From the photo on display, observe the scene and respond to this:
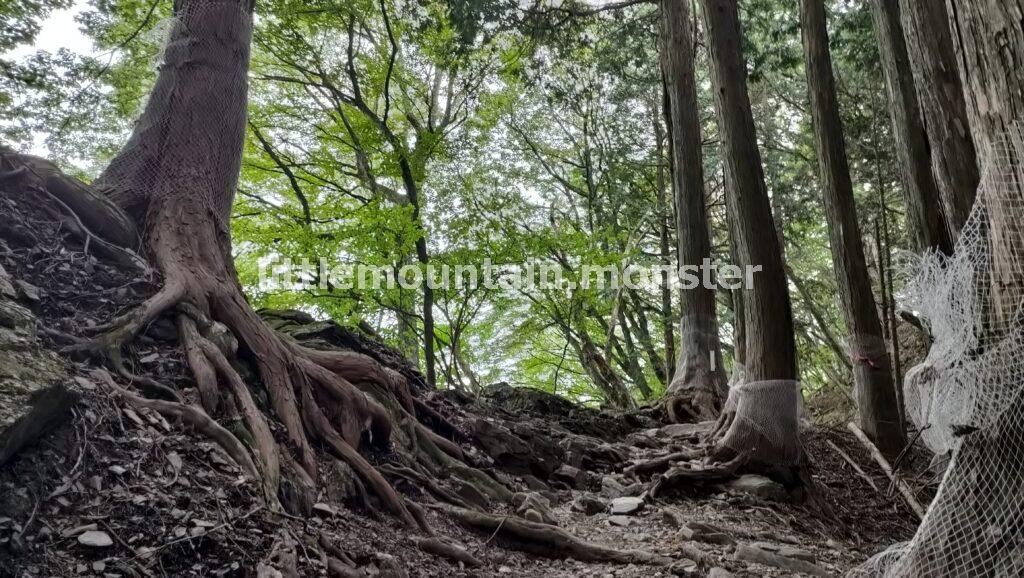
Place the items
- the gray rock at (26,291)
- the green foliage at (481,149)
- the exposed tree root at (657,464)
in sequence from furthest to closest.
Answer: the green foliage at (481,149), the exposed tree root at (657,464), the gray rock at (26,291)

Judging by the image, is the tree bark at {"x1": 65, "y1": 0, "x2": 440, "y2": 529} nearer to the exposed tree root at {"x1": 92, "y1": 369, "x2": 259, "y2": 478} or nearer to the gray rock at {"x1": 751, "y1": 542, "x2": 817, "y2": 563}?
the exposed tree root at {"x1": 92, "y1": 369, "x2": 259, "y2": 478}

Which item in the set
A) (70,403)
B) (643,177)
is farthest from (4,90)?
(643,177)

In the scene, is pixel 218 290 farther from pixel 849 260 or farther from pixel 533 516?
pixel 849 260

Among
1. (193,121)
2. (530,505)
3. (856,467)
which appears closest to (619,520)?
(530,505)

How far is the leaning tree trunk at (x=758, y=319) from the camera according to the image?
5.78m

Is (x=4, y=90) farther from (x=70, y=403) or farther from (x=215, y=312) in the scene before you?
(x=70, y=403)

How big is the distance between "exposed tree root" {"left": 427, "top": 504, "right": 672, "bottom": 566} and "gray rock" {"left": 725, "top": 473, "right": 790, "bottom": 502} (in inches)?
87.8

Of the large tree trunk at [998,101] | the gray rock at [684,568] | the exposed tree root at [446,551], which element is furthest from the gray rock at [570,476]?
the large tree trunk at [998,101]

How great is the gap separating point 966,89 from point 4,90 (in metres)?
8.52

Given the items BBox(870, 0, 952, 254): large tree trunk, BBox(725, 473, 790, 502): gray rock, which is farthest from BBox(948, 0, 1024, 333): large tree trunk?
BBox(870, 0, 952, 254): large tree trunk

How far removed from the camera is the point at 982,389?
7.34 feet

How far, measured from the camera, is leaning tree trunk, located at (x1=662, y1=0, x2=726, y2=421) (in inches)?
341

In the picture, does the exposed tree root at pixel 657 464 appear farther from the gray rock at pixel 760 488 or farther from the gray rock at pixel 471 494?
the gray rock at pixel 471 494

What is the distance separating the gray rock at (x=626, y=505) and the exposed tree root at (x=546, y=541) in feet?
4.40
